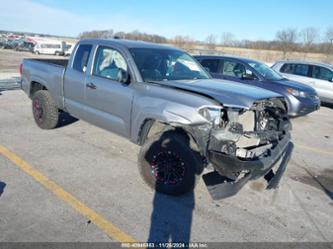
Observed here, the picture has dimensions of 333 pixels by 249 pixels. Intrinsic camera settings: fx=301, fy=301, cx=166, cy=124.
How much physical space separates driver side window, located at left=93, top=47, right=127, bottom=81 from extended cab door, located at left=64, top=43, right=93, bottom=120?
26cm

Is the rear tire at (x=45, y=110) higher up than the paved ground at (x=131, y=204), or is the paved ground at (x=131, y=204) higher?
the rear tire at (x=45, y=110)

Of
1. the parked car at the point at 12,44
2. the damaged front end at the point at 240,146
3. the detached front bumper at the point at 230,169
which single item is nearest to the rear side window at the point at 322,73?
the damaged front end at the point at 240,146

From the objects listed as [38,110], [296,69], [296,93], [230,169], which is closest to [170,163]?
[230,169]

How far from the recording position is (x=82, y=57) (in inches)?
201

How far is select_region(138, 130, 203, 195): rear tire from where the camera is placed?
3.57 meters

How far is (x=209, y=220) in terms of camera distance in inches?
131

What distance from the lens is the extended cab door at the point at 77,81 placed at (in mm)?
4988

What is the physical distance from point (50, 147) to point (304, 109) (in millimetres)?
6731

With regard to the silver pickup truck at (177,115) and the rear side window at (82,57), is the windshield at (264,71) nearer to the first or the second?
the silver pickup truck at (177,115)

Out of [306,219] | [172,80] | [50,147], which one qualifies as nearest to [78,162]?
[50,147]

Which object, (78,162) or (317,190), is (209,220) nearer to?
(317,190)

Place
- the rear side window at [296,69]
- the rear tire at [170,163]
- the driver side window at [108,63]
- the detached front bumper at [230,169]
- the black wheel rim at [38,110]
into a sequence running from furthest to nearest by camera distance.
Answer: the rear side window at [296,69]
the black wheel rim at [38,110]
the driver side window at [108,63]
the rear tire at [170,163]
the detached front bumper at [230,169]

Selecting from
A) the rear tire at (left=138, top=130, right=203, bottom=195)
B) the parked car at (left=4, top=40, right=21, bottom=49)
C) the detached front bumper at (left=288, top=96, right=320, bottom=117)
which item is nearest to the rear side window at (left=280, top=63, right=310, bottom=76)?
the detached front bumper at (left=288, top=96, right=320, bottom=117)

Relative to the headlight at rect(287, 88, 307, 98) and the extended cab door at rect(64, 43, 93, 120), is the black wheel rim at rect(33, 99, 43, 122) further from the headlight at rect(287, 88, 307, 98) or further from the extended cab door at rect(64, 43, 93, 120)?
the headlight at rect(287, 88, 307, 98)
